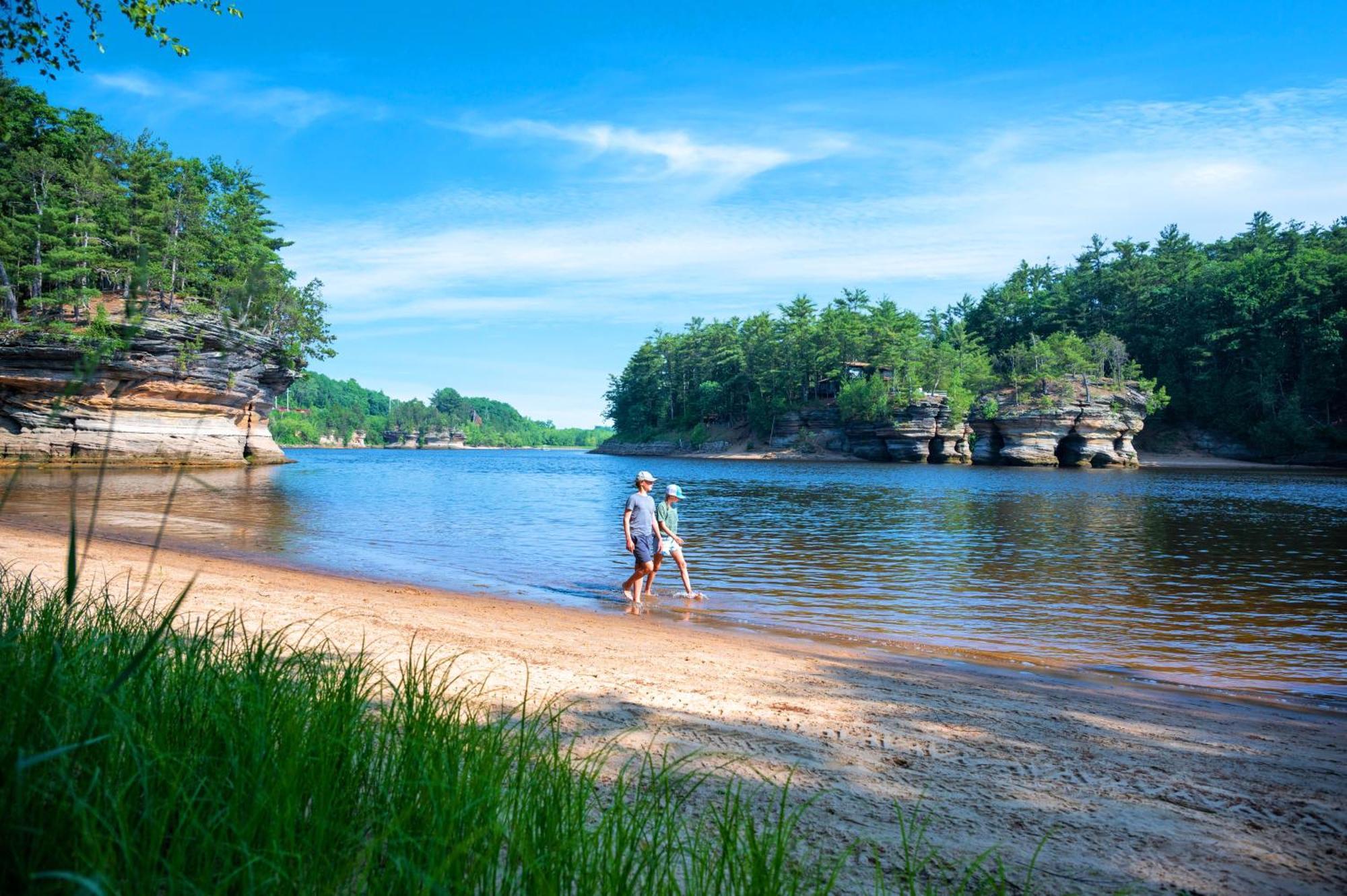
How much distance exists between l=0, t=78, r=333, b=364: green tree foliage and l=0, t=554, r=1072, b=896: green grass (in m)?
38.8

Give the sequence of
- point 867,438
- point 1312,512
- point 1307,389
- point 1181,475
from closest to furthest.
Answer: point 1312,512, point 1181,475, point 1307,389, point 867,438

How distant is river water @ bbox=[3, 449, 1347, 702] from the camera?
1018 cm

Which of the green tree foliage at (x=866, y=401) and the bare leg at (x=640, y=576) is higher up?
the green tree foliage at (x=866, y=401)

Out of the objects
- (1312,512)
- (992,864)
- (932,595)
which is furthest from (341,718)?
(1312,512)

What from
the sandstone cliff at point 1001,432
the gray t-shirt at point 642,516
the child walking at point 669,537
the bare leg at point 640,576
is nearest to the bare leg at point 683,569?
the child walking at point 669,537

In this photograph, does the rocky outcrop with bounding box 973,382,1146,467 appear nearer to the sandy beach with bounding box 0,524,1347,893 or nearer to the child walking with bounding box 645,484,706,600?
the child walking with bounding box 645,484,706,600

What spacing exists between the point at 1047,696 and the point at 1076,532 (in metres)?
17.2

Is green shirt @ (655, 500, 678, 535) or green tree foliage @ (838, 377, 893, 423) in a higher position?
green tree foliage @ (838, 377, 893, 423)

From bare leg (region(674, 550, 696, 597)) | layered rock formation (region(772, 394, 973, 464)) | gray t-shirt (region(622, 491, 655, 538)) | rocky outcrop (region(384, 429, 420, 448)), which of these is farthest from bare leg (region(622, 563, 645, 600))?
rocky outcrop (region(384, 429, 420, 448))

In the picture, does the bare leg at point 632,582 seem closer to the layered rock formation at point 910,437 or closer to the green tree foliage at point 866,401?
the layered rock formation at point 910,437

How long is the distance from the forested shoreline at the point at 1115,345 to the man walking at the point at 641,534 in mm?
67358

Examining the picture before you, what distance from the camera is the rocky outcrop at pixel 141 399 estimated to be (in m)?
37.6

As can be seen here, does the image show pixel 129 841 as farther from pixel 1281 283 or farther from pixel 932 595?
pixel 1281 283

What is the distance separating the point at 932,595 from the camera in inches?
509
